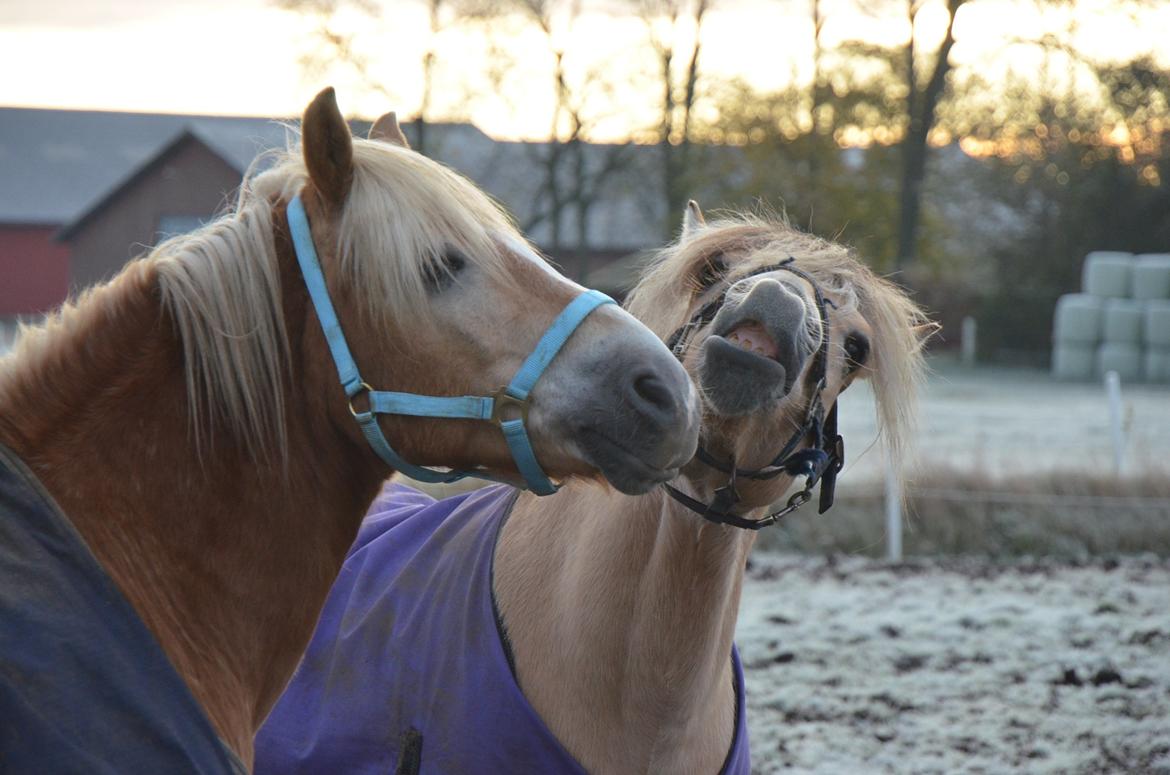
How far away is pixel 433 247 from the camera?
1717mm

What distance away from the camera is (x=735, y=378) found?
7.72 feet

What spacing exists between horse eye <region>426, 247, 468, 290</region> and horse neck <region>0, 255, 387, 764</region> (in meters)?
0.21

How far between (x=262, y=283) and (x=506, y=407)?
43cm

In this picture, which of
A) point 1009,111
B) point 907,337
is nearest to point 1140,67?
point 1009,111

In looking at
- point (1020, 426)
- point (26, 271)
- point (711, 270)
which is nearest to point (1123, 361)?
point (1020, 426)

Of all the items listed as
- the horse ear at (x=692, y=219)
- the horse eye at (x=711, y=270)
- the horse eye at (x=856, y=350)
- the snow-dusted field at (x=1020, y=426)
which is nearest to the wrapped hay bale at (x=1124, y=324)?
the snow-dusted field at (x=1020, y=426)

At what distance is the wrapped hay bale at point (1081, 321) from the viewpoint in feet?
76.3

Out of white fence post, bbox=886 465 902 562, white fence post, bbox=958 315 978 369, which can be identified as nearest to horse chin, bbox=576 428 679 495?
white fence post, bbox=886 465 902 562

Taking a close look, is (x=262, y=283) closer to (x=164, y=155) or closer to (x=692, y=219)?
(x=692, y=219)

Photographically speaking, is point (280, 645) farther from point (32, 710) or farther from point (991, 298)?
point (991, 298)

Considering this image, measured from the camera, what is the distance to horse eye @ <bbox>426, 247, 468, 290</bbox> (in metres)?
1.72

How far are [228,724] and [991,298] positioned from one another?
2661cm

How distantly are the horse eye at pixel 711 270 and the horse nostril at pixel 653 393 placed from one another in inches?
44.0

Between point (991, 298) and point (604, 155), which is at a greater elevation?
point (604, 155)
